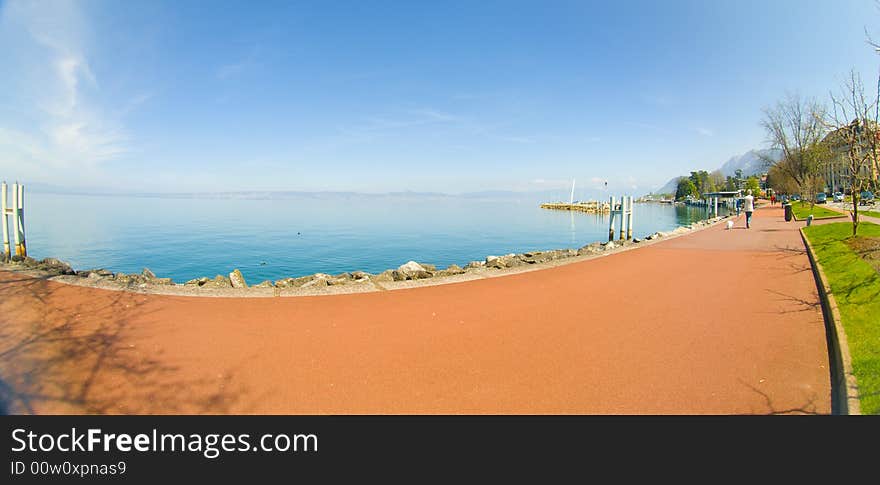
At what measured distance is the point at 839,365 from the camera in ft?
14.6

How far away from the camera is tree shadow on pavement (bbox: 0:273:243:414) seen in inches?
150

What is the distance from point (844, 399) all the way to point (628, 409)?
2077mm

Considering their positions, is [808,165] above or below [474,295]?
above

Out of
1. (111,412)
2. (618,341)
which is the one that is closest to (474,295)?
(618,341)

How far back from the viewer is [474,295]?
313 inches

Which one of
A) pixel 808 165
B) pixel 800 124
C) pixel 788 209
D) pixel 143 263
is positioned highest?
pixel 800 124

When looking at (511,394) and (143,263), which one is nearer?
(511,394)

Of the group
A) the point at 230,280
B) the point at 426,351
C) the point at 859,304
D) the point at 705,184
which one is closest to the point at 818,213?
the point at 859,304

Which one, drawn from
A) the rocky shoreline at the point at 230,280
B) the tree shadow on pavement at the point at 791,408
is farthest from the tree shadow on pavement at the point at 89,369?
the tree shadow on pavement at the point at 791,408

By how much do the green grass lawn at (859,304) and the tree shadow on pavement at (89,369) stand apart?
21.3ft

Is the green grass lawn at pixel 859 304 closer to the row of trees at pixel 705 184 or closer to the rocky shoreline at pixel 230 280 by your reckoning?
the rocky shoreline at pixel 230 280

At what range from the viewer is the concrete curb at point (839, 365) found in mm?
3641

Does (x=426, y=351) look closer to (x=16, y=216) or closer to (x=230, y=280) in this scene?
(x=230, y=280)

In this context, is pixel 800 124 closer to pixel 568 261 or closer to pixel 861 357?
pixel 568 261
